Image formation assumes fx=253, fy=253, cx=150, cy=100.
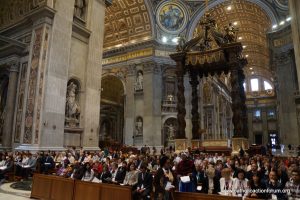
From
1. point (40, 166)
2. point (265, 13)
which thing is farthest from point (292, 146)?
point (40, 166)

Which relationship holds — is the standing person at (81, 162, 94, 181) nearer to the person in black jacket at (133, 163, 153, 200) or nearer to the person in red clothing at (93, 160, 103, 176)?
the person in red clothing at (93, 160, 103, 176)

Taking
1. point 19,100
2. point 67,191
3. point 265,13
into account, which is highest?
point 265,13

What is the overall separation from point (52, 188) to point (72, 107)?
5.02m

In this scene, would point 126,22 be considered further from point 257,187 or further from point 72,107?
point 257,187

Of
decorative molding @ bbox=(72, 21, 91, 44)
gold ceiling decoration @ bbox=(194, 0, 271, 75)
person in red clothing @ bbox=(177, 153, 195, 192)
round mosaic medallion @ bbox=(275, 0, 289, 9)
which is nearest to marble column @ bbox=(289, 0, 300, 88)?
person in red clothing @ bbox=(177, 153, 195, 192)

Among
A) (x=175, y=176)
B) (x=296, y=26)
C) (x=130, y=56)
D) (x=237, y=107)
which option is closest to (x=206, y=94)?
(x=130, y=56)

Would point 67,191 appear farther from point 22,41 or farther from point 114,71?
point 114,71

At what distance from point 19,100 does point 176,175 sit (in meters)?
6.98

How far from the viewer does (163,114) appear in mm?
18500

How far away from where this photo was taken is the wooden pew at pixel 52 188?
4664 millimetres

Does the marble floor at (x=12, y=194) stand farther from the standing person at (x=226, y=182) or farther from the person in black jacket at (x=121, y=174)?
the standing person at (x=226, y=182)

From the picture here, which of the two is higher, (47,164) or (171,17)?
(171,17)

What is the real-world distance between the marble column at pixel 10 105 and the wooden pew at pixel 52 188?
4961 mm

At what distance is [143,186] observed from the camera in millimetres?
4523
